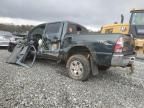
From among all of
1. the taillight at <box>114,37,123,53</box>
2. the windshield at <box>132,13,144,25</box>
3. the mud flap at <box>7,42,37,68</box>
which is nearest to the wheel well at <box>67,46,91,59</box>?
the taillight at <box>114,37,123,53</box>

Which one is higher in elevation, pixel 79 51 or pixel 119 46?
pixel 119 46

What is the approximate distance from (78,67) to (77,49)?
71 centimetres

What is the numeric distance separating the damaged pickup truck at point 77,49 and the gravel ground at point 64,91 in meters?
0.55

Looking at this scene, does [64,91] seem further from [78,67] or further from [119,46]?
[119,46]

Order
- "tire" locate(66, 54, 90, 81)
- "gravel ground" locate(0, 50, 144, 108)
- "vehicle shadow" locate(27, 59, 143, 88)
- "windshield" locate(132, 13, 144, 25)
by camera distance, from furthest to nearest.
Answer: "windshield" locate(132, 13, 144, 25) < "vehicle shadow" locate(27, 59, 143, 88) < "tire" locate(66, 54, 90, 81) < "gravel ground" locate(0, 50, 144, 108)

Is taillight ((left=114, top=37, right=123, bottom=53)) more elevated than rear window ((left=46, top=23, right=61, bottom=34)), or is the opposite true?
rear window ((left=46, top=23, right=61, bottom=34))

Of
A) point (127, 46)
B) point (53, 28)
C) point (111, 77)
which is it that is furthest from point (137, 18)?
point (53, 28)

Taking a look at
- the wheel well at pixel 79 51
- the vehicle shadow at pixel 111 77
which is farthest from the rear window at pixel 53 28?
the vehicle shadow at pixel 111 77

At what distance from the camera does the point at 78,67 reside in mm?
6168

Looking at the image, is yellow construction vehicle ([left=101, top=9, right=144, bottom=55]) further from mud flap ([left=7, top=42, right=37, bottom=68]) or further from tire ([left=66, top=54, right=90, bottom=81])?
mud flap ([left=7, top=42, right=37, bottom=68])

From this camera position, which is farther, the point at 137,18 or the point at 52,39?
the point at 137,18

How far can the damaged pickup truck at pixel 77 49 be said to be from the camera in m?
5.57

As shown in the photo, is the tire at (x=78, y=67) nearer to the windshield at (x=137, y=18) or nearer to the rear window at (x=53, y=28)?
the rear window at (x=53, y=28)

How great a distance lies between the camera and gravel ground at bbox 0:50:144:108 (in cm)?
422
